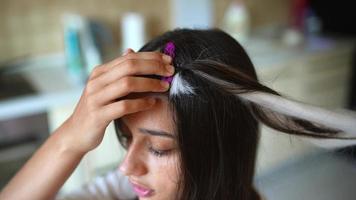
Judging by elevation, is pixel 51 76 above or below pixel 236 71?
below

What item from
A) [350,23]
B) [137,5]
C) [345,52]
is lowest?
[345,52]

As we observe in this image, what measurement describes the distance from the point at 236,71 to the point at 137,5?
1467 millimetres

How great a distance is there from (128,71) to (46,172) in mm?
295

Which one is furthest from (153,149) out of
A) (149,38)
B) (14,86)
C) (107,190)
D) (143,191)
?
(149,38)

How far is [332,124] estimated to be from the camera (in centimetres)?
60

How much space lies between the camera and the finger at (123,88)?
0.61 meters

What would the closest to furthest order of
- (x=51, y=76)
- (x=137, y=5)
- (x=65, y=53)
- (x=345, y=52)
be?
(x=51, y=76), (x=65, y=53), (x=137, y=5), (x=345, y=52)

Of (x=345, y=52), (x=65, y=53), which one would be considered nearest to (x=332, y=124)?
(x=65, y=53)

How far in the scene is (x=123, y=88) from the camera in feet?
A: 1.98

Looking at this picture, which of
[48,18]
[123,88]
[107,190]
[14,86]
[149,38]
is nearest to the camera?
[123,88]

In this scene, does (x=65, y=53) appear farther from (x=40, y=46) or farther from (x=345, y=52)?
(x=345, y=52)

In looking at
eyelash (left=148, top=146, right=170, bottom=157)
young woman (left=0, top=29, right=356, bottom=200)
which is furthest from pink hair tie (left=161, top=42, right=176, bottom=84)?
→ eyelash (left=148, top=146, right=170, bottom=157)

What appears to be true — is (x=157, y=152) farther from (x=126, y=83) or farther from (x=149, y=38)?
(x=149, y=38)

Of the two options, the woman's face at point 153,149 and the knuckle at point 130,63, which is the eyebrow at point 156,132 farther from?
the knuckle at point 130,63
